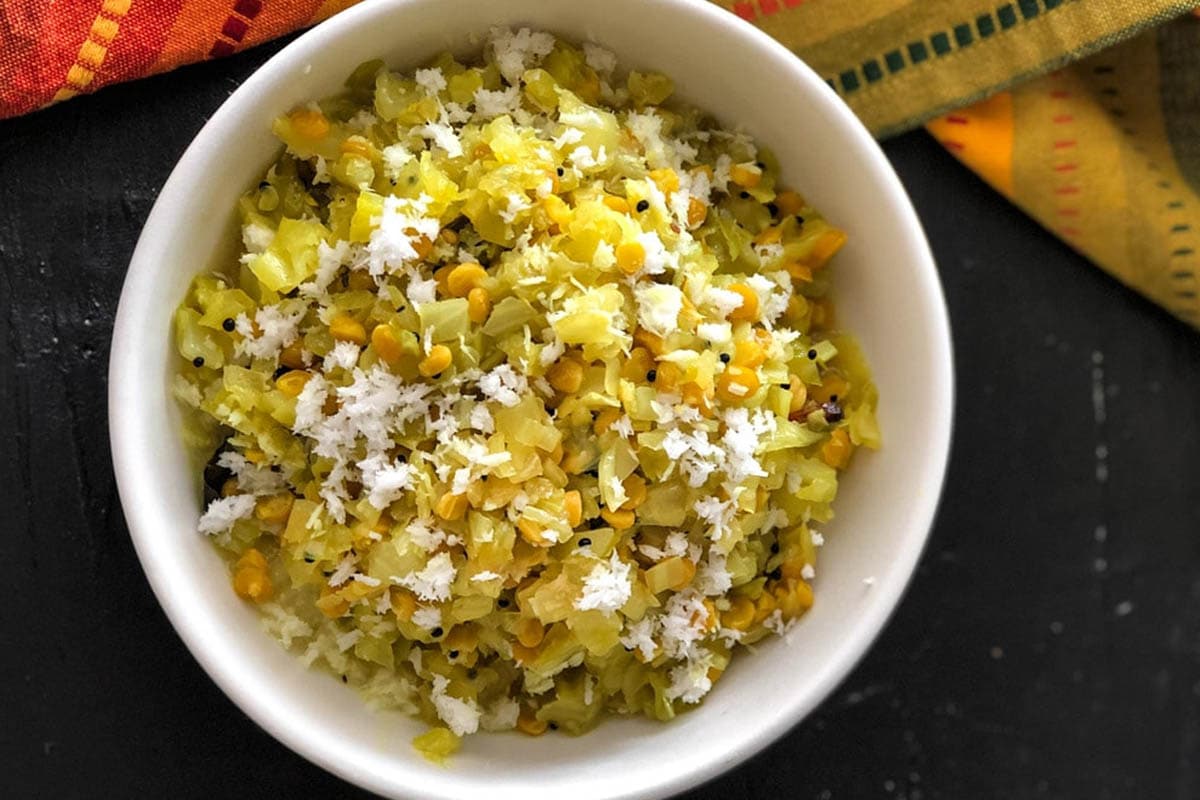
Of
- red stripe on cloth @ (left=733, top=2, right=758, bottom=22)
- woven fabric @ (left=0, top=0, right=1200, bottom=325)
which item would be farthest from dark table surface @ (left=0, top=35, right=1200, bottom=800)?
red stripe on cloth @ (left=733, top=2, right=758, bottom=22)

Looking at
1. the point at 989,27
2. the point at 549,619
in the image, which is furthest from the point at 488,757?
the point at 989,27

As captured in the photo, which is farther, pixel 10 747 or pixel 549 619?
pixel 10 747

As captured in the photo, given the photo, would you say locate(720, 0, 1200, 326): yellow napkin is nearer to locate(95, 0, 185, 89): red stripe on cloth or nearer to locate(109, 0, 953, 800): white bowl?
locate(109, 0, 953, 800): white bowl

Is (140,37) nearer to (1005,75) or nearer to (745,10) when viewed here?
(745,10)

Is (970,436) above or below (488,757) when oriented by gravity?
above

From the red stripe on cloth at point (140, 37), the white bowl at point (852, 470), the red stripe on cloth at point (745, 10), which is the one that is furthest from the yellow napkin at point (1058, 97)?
the red stripe on cloth at point (140, 37)

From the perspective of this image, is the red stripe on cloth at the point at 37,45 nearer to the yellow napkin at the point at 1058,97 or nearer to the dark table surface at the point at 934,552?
the dark table surface at the point at 934,552

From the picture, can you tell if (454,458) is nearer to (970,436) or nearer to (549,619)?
(549,619)
